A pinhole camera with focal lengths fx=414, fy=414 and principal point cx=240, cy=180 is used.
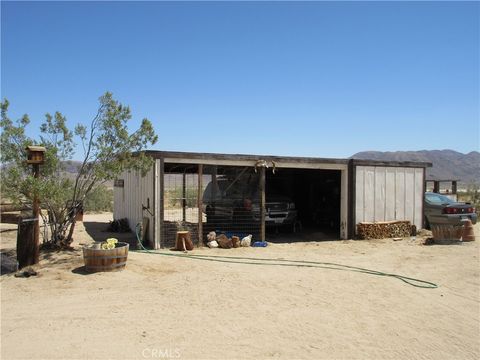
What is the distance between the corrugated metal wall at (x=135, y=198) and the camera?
11484 mm

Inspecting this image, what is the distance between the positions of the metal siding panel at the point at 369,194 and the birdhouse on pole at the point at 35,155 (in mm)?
9968

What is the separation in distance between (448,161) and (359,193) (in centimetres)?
12961

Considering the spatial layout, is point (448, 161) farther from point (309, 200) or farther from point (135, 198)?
point (135, 198)

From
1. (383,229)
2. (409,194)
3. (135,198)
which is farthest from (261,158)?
(409,194)

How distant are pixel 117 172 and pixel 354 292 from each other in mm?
5860

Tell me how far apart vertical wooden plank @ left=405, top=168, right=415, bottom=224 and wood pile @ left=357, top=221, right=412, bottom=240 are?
1.34 ft

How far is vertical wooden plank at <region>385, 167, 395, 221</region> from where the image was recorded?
47.3 feet

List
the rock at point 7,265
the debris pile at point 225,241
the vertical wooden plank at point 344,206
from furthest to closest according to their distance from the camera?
the vertical wooden plank at point 344,206
the debris pile at point 225,241
the rock at point 7,265

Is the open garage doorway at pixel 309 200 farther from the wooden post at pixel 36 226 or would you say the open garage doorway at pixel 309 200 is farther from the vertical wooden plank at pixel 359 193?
the wooden post at pixel 36 226

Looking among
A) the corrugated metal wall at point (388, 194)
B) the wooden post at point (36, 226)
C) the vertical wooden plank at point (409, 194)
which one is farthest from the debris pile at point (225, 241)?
the vertical wooden plank at point (409, 194)

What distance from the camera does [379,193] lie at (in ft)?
46.7

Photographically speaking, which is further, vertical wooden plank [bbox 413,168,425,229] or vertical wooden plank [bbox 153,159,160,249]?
vertical wooden plank [bbox 413,168,425,229]

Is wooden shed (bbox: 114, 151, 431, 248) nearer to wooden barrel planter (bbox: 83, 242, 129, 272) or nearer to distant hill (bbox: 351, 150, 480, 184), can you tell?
wooden barrel planter (bbox: 83, 242, 129, 272)

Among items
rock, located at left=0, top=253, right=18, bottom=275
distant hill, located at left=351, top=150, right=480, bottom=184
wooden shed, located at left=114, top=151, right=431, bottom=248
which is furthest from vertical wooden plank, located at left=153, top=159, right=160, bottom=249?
distant hill, located at left=351, top=150, right=480, bottom=184
